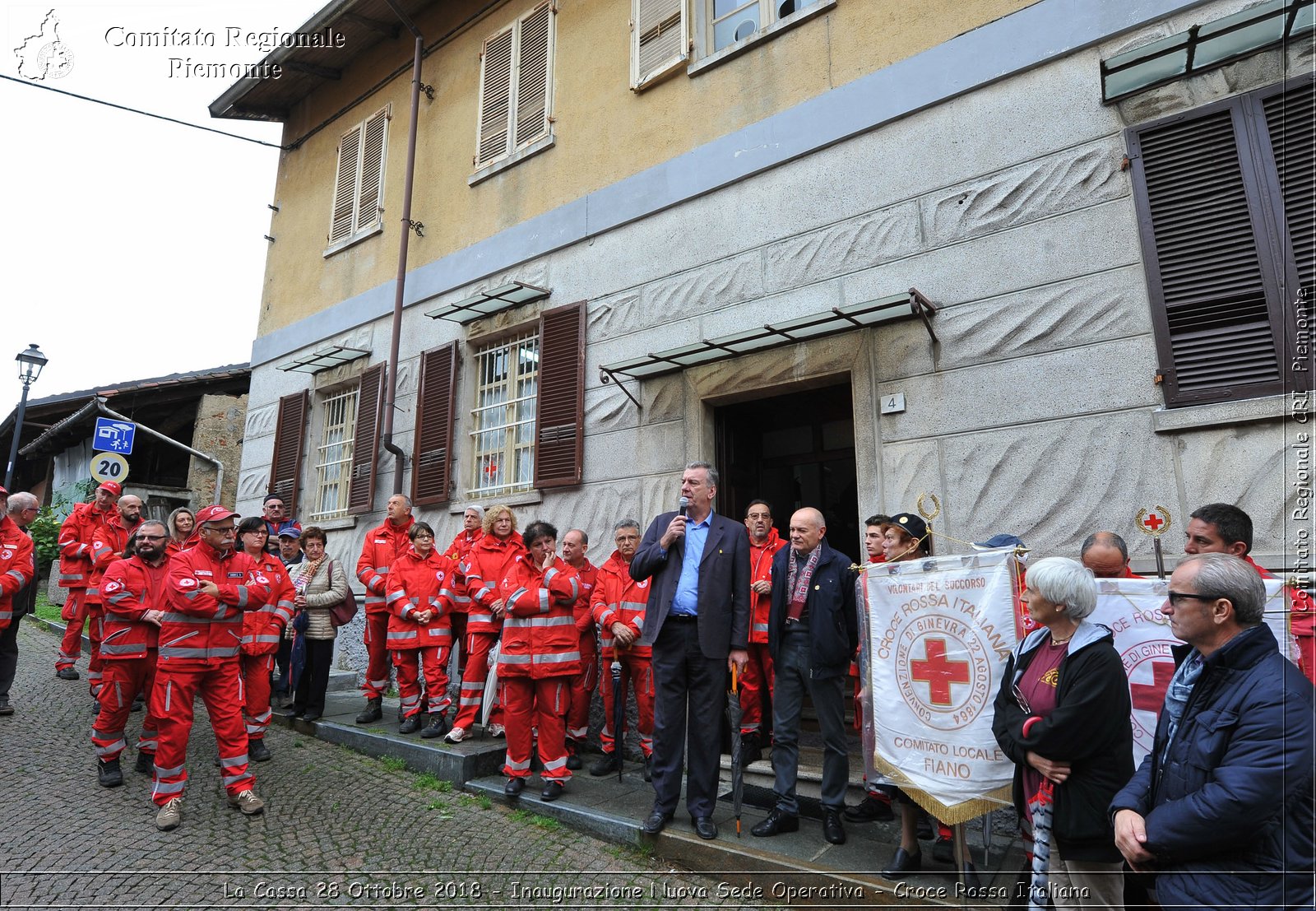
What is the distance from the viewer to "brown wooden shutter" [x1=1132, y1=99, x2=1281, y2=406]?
4.58m

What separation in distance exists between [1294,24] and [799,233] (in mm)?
3353

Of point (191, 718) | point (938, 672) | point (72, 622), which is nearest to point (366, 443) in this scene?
point (72, 622)

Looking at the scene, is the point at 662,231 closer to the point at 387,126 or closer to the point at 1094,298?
the point at 1094,298

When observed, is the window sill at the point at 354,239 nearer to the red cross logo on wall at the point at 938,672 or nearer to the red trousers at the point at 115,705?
the red trousers at the point at 115,705

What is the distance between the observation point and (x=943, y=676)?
146 inches

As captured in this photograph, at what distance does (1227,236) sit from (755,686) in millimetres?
4262

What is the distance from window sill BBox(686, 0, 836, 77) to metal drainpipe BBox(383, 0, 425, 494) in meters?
4.44

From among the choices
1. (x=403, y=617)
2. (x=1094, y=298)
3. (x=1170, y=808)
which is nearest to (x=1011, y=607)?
(x=1170, y=808)

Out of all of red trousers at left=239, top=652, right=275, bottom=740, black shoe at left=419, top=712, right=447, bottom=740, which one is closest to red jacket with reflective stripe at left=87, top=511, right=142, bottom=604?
red trousers at left=239, top=652, right=275, bottom=740

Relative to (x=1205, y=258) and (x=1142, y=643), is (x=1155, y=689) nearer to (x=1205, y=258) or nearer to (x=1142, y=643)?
(x=1142, y=643)

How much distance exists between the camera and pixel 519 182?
30.0 feet

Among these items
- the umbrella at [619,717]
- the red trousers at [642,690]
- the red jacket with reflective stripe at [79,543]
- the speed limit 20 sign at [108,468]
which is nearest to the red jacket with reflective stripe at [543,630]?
the umbrella at [619,717]

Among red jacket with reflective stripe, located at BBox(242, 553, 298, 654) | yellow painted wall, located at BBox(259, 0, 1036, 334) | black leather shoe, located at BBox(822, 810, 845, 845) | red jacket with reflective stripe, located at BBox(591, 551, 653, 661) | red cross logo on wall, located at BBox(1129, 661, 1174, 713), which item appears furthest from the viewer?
yellow painted wall, located at BBox(259, 0, 1036, 334)

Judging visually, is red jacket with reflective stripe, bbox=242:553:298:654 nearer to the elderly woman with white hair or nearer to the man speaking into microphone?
the man speaking into microphone
